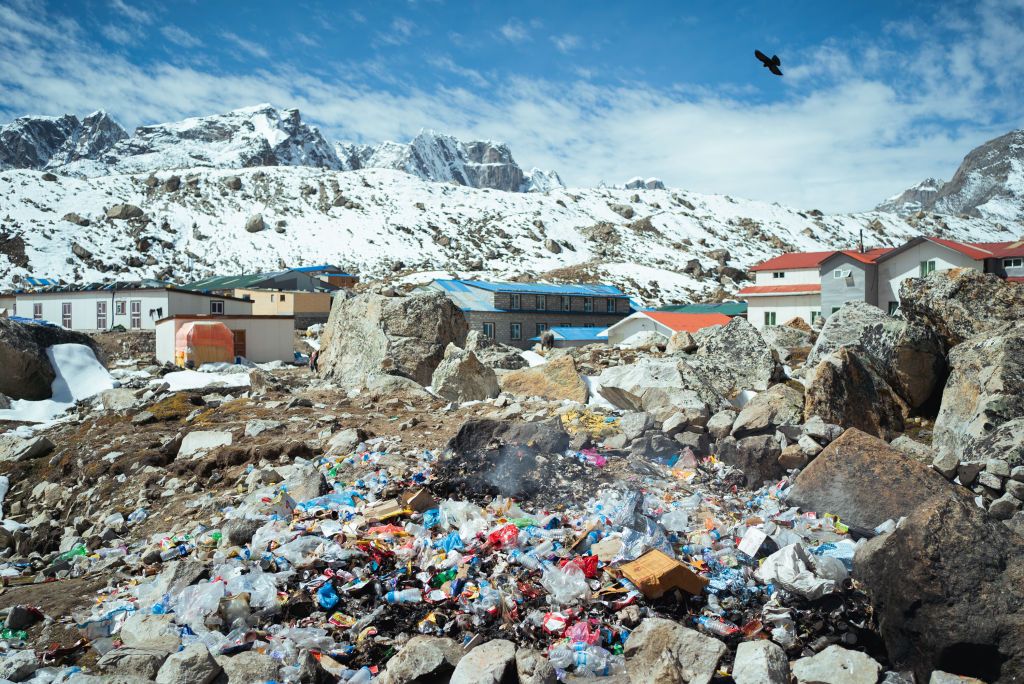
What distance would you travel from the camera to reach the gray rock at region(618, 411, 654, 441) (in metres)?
8.23

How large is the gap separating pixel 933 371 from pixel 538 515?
7722 mm

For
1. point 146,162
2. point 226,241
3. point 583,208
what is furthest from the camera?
point 146,162

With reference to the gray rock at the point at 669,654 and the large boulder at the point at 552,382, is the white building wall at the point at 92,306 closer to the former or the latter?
the large boulder at the point at 552,382

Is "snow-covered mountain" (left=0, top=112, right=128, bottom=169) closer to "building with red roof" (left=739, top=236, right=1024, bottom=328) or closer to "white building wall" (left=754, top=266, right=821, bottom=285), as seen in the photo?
"white building wall" (left=754, top=266, right=821, bottom=285)

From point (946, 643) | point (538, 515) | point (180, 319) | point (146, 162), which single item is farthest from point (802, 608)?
point (146, 162)

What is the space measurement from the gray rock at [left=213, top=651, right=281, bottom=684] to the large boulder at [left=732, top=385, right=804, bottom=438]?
5.93 meters

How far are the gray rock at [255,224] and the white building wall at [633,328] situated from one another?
4410cm

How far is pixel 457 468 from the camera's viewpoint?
276 inches

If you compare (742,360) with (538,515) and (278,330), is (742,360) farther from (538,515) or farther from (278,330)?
(278,330)

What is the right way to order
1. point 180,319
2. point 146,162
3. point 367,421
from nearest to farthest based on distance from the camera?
1. point 367,421
2. point 180,319
3. point 146,162

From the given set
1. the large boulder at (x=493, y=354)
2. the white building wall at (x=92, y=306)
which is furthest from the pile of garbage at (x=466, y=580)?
the white building wall at (x=92, y=306)

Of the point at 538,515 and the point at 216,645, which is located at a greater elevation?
the point at 538,515

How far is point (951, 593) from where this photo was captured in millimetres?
4402

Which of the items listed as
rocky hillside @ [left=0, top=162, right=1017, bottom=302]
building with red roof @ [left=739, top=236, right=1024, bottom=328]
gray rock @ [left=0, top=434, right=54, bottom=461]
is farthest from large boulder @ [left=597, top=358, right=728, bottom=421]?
rocky hillside @ [left=0, top=162, right=1017, bottom=302]
